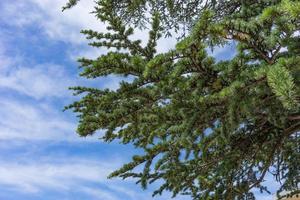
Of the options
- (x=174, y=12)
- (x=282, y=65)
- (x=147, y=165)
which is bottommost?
(x=282, y=65)

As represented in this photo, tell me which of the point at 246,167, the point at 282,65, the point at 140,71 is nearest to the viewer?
the point at 282,65

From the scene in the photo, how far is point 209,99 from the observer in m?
3.88

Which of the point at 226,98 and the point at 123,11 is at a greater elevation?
the point at 123,11

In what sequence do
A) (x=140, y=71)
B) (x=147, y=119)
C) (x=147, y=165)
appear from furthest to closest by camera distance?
(x=147, y=165) → (x=147, y=119) → (x=140, y=71)

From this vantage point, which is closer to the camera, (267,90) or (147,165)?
(267,90)

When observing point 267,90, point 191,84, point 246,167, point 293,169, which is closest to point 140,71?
point 191,84

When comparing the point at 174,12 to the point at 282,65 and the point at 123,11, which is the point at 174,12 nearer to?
the point at 123,11

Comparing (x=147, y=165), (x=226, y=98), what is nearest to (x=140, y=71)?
(x=226, y=98)

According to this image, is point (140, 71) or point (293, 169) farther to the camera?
point (293, 169)

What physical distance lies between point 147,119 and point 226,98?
1.01m

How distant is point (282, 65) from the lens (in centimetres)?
320

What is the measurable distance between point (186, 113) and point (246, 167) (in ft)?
10.0

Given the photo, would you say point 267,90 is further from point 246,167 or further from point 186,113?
point 246,167

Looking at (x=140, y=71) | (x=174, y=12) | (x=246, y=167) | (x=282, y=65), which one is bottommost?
(x=282, y=65)
